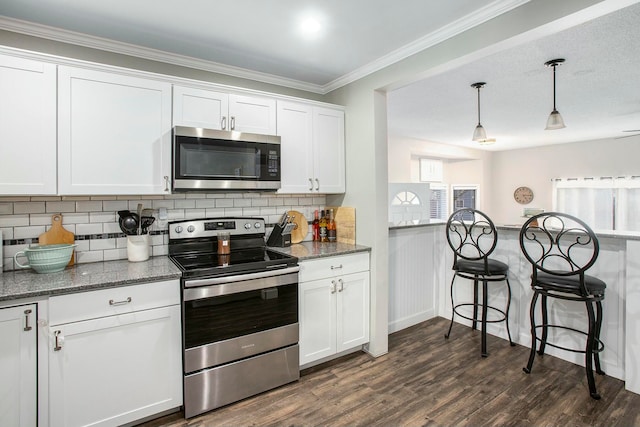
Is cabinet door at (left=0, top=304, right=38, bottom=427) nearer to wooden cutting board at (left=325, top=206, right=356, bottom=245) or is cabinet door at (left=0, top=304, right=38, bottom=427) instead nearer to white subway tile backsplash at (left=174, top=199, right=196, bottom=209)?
white subway tile backsplash at (left=174, top=199, right=196, bottom=209)

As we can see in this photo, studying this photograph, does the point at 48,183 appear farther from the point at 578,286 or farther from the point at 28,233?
the point at 578,286

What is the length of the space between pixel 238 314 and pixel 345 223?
1313mm

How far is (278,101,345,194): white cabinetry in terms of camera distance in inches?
110

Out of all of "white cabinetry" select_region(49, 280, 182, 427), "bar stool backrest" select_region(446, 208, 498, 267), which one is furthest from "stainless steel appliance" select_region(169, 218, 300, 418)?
"bar stool backrest" select_region(446, 208, 498, 267)

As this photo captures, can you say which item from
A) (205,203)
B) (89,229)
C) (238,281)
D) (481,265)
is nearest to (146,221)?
(89,229)

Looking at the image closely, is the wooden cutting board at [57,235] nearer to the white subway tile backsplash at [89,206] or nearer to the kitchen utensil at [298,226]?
the white subway tile backsplash at [89,206]

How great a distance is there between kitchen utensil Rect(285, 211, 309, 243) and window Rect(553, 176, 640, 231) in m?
7.04

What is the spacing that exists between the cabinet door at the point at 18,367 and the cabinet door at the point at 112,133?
0.74 metres

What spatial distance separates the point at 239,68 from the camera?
9.33 feet

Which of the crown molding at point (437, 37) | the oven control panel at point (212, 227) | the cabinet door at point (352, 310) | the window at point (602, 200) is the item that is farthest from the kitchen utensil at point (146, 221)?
the window at point (602, 200)

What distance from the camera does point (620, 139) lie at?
6.82 metres

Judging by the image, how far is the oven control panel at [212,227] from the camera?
2580mm

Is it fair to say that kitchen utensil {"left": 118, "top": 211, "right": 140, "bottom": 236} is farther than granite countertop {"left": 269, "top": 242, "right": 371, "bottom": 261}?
No

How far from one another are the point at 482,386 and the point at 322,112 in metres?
2.44
